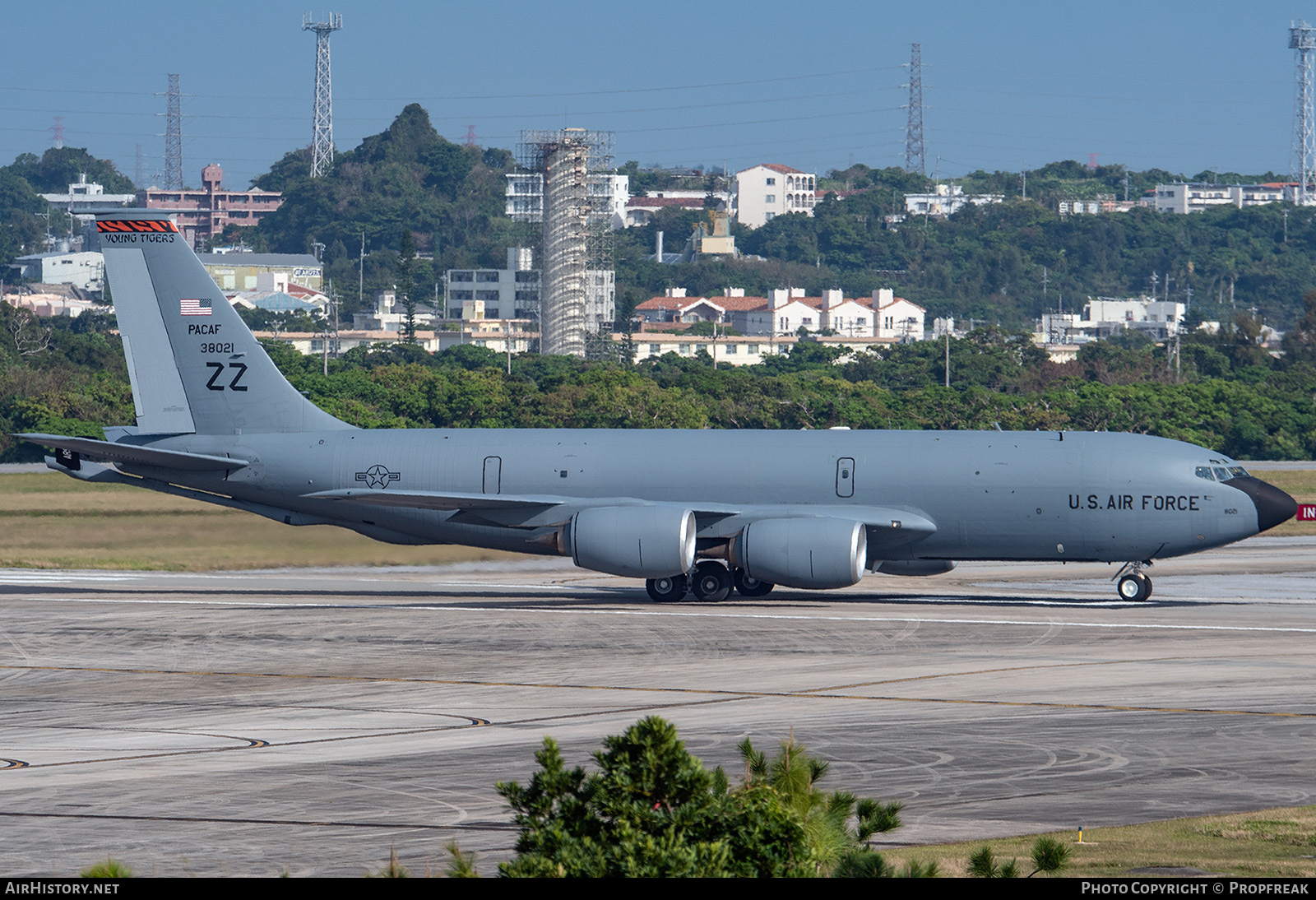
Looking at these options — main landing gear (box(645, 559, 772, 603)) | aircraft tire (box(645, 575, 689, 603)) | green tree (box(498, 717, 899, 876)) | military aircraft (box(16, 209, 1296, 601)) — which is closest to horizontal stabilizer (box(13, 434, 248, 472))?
military aircraft (box(16, 209, 1296, 601))

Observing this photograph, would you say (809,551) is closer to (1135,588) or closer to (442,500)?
(442,500)

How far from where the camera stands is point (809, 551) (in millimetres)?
37031

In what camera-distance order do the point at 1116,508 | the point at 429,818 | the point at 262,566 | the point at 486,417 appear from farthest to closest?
1. the point at 486,417
2. the point at 262,566
3. the point at 1116,508
4. the point at 429,818

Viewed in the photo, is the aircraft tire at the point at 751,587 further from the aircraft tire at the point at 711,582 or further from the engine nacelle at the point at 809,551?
the engine nacelle at the point at 809,551

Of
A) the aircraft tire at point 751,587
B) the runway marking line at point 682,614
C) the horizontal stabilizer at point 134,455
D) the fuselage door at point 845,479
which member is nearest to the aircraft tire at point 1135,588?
the runway marking line at point 682,614

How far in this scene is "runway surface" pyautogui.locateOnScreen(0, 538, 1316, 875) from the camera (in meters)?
16.6

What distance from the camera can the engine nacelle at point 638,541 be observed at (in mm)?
37625

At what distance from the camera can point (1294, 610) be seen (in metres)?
38.6

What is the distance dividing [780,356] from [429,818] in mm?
163980

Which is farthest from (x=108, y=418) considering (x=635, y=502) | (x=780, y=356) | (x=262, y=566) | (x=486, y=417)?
(x=780, y=356)

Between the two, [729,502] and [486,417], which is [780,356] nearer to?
[486,417]

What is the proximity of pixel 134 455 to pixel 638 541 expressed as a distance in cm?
1284


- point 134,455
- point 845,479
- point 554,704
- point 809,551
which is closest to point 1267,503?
point 845,479

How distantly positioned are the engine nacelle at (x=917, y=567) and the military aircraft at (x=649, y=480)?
68 mm
